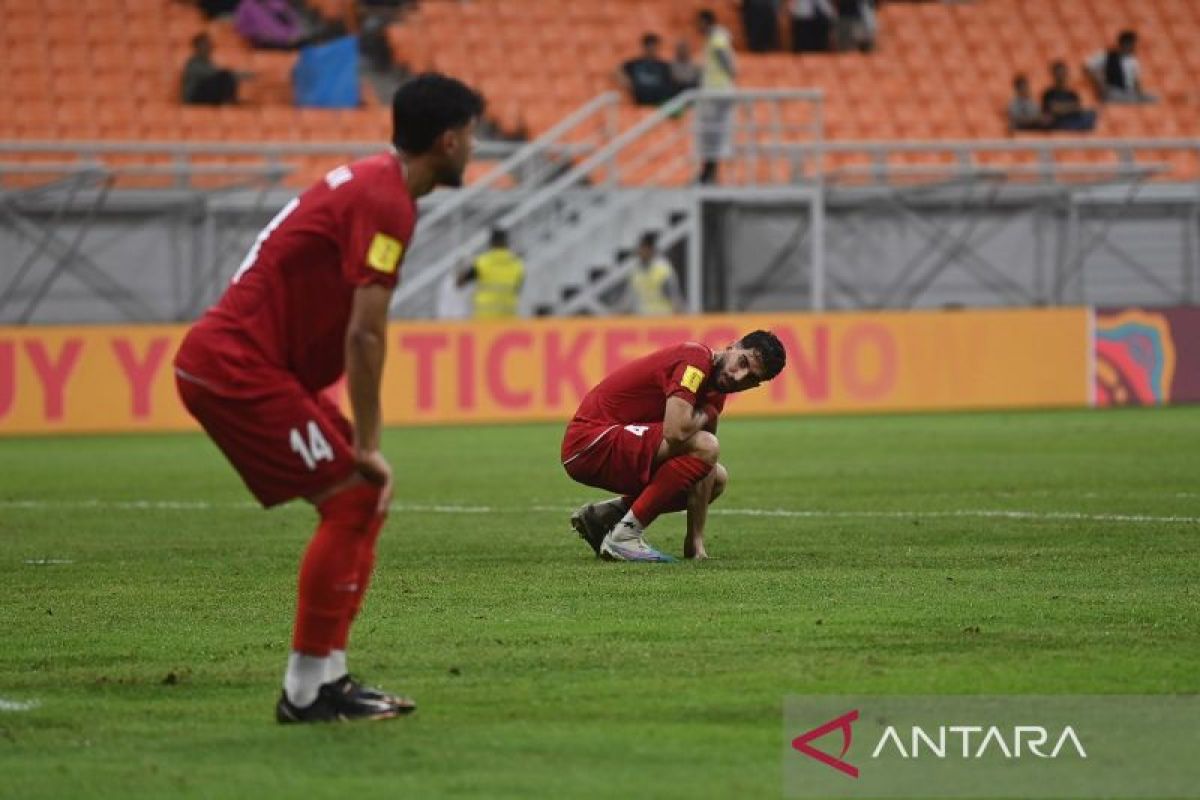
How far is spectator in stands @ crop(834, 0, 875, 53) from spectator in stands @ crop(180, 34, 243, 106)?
365 inches

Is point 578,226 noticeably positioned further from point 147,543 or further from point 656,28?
point 147,543

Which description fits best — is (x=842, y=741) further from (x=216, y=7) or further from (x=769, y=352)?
(x=216, y=7)

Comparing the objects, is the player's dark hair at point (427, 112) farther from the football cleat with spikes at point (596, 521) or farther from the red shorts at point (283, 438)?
the football cleat with spikes at point (596, 521)

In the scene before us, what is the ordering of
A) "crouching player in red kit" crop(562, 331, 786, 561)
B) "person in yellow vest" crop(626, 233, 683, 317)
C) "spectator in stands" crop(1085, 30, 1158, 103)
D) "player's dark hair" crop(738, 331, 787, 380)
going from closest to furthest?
"player's dark hair" crop(738, 331, 787, 380)
"crouching player in red kit" crop(562, 331, 786, 561)
"person in yellow vest" crop(626, 233, 683, 317)
"spectator in stands" crop(1085, 30, 1158, 103)

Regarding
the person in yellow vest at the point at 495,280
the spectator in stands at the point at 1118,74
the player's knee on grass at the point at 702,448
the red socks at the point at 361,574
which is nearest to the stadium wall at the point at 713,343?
the person in yellow vest at the point at 495,280

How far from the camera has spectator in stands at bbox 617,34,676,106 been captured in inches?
1194

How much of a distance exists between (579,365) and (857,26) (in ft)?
33.9

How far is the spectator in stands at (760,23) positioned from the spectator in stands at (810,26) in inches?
13.8

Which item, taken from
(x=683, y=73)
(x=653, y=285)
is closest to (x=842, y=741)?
(x=653, y=285)

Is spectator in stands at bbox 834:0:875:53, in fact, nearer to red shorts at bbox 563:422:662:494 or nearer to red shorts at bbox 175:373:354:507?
red shorts at bbox 563:422:662:494

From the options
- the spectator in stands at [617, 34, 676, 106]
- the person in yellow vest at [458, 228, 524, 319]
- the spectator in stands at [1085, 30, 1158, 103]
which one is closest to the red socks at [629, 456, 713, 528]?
the person in yellow vest at [458, 228, 524, 319]

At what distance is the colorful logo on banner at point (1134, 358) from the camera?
87.8ft

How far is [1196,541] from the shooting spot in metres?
11.8

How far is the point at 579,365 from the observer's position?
25312 millimetres
